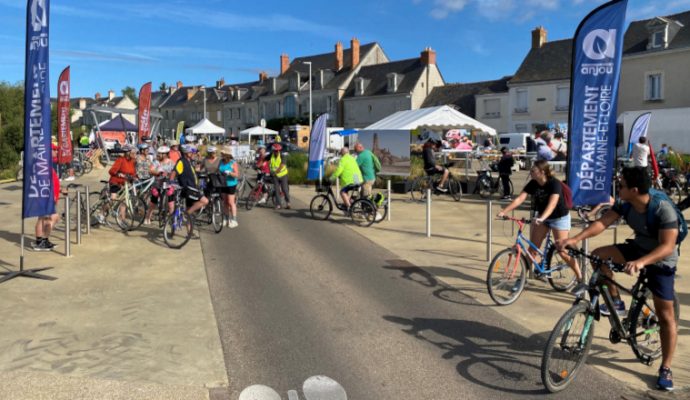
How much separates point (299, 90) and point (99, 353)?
2574 inches

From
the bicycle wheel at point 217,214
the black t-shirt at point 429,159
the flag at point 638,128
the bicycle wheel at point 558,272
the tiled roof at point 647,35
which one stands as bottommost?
the bicycle wheel at point 558,272

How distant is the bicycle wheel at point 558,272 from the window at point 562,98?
124 ft

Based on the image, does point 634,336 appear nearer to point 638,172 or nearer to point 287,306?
point 638,172

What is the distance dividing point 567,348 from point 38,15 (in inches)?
307

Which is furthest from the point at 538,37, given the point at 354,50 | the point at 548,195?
the point at 548,195

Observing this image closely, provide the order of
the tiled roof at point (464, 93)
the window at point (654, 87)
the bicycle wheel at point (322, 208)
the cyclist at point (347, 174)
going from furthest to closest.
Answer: the tiled roof at point (464, 93) → the window at point (654, 87) → the bicycle wheel at point (322, 208) → the cyclist at point (347, 174)

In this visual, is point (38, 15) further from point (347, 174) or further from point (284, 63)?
point (284, 63)

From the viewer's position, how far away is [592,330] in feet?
15.0

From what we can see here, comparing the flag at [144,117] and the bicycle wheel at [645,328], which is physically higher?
the flag at [144,117]

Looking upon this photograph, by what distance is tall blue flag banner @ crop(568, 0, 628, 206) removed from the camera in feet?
24.4

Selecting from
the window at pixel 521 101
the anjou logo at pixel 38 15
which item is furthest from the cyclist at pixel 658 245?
the window at pixel 521 101

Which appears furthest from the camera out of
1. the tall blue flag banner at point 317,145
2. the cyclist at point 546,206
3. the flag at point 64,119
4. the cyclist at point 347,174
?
the tall blue flag banner at point 317,145

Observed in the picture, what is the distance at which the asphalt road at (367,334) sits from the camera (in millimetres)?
4629

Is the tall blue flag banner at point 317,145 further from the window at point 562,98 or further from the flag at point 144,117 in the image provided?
the window at point 562,98
